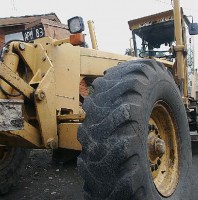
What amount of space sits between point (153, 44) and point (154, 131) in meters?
3.80

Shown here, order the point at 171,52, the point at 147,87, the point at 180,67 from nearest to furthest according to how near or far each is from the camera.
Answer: the point at 147,87, the point at 180,67, the point at 171,52

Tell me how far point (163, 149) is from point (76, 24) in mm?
1479

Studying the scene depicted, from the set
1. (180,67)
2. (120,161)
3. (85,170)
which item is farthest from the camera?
(180,67)

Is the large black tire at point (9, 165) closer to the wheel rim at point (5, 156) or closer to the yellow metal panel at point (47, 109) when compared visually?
the wheel rim at point (5, 156)

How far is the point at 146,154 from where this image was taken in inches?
109

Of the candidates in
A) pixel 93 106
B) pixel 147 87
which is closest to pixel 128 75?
pixel 147 87

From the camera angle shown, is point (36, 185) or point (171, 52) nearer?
point (36, 185)

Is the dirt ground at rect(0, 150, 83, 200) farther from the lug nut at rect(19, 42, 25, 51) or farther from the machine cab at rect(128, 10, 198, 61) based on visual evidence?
the machine cab at rect(128, 10, 198, 61)

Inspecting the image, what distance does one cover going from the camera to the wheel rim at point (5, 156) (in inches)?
181

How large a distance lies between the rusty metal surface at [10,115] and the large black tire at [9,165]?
1797 mm

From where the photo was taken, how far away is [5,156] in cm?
464

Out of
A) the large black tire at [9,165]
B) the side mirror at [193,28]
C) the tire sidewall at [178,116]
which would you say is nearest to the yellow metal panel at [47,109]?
the tire sidewall at [178,116]

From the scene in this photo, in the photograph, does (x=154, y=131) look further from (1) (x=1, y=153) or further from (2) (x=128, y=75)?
(1) (x=1, y=153)

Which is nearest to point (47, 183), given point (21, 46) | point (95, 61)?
point (95, 61)
